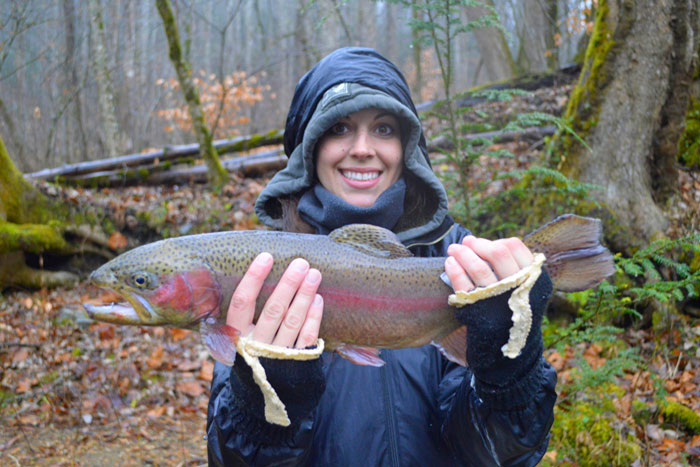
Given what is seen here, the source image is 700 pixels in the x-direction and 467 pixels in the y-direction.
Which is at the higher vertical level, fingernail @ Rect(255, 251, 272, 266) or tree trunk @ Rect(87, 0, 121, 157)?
tree trunk @ Rect(87, 0, 121, 157)

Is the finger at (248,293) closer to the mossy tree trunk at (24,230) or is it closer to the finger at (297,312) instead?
the finger at (297,312)

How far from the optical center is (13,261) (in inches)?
319

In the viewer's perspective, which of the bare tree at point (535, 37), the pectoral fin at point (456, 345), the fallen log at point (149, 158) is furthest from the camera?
the bare tree at point (535, 37)

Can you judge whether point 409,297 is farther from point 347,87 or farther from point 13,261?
point 13,261

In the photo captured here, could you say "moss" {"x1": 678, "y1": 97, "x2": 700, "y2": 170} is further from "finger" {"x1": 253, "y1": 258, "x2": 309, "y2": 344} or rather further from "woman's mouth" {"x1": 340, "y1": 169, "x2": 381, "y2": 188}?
"finger" {"x1": 253, "y1": 258, "x2": 309, "y2": 344}

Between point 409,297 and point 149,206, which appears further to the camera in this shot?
point 149,206

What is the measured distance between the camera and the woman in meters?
2.07

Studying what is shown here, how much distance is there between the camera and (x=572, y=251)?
7.05 ft

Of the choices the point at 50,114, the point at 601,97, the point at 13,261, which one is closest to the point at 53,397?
the point at 13,261

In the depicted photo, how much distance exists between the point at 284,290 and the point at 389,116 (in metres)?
1.24

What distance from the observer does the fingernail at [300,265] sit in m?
2.07

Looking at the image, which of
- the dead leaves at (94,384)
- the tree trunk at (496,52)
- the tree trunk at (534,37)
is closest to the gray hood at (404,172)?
the dead leaves at (94,384)

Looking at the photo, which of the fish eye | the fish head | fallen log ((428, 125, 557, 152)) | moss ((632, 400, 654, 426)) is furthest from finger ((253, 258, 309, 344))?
fallen log ((428, 125, 557, 152))

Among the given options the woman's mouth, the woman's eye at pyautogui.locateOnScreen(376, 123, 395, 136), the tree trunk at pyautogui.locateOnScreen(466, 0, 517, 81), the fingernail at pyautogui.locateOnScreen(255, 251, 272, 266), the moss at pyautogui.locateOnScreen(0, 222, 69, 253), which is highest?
the tree trunk at pyautogui.locateOnScreen(466, 0, 517, 81)
